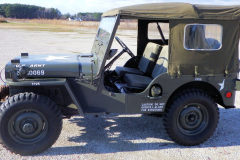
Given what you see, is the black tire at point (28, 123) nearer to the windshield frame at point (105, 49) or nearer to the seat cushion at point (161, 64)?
the windshield frame at point (105, 49)

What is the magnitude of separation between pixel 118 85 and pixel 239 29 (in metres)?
1.96

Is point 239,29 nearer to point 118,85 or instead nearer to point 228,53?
point 228,53

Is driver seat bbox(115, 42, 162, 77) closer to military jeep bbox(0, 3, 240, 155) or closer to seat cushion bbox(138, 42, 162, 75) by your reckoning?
seat cushion bbox(138, 42, 162, 75)

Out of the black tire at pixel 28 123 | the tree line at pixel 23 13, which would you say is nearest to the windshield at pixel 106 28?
the black tire at pixel 28 123

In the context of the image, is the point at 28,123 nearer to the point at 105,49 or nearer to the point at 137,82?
the point at 105,49

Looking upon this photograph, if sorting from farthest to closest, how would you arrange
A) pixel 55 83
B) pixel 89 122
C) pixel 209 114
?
pixel 89 122
pixel 209 114
pixel 55 83

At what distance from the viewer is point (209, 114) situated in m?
3.90

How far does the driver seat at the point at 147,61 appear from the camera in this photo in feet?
15.0

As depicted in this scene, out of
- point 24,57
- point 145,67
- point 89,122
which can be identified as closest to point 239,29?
point 145,67

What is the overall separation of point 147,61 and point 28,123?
2.32m

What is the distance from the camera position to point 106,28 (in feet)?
13.2

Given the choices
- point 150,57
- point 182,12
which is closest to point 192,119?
point 150,57

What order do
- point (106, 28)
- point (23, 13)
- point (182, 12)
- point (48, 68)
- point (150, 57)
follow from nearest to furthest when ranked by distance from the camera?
point (182, 12)
point (48, 68)
point (106, 28)
point (150, 57)
point (23, 13)

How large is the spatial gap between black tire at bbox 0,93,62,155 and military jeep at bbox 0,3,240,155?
1cm
